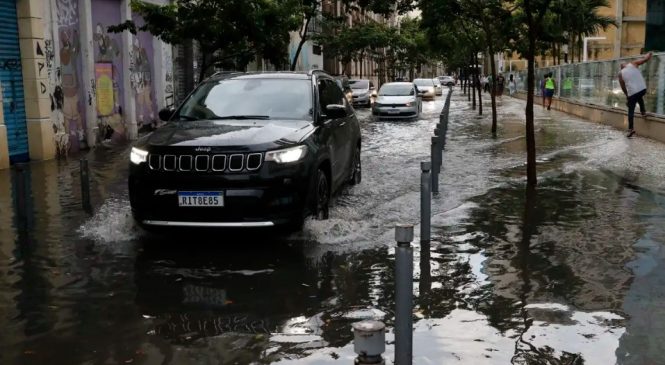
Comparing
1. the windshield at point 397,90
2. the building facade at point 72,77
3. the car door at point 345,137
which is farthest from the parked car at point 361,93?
the car door at point 345,137

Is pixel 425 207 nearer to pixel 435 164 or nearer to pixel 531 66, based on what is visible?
pixel 435 164

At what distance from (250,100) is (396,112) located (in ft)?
65.3

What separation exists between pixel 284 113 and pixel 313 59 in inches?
1819

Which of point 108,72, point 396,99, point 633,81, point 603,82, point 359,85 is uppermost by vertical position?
point 108,72

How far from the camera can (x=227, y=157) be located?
6.61 metres

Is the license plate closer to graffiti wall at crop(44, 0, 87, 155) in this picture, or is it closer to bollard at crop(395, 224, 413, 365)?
bollard at crop(395, 224, 413, 365)

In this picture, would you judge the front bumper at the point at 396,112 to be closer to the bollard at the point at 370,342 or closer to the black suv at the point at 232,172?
the black suv at the point at 232,172

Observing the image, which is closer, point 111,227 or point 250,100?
point 111,227

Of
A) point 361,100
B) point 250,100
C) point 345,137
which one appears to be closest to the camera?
point 250,100

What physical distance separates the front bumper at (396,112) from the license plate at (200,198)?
21535 mm

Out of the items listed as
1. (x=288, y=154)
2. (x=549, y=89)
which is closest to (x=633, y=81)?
(x=288, y=154)

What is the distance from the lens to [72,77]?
16.4 metres

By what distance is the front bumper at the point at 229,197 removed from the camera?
6574mm

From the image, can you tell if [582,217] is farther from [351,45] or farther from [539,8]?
[351,45]
